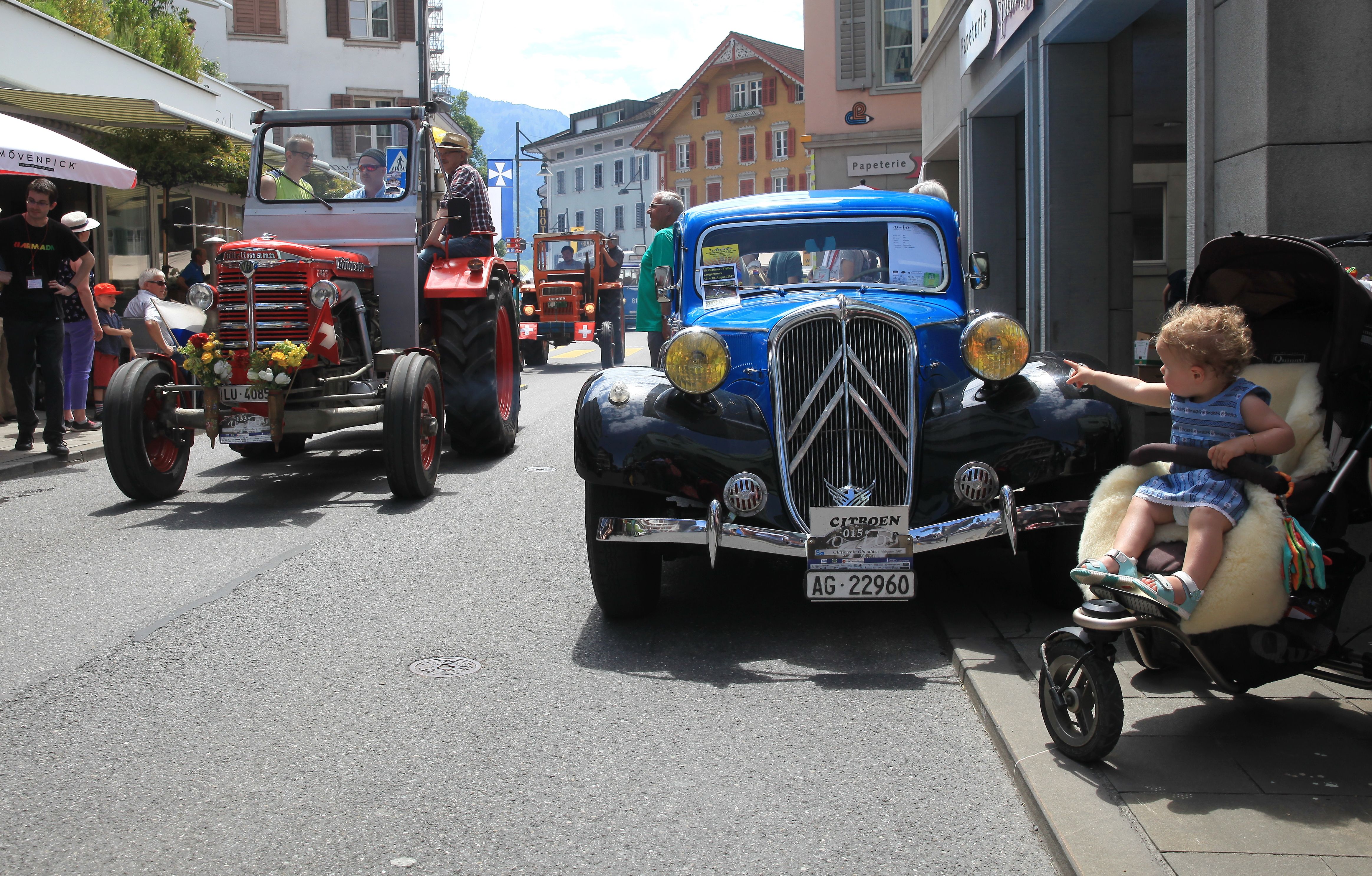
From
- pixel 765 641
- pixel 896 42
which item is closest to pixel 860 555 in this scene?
pixel 765 641

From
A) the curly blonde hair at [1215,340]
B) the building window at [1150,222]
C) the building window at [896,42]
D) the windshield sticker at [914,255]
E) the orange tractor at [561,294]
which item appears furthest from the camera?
the building window at [896,42]

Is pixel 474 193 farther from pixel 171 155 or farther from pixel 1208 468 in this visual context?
pixel 171 155

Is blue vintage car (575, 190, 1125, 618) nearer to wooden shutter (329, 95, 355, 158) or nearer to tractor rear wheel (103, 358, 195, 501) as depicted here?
tractor rear wheel (103, 358, 195, 501)

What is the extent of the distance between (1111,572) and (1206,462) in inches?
16.6

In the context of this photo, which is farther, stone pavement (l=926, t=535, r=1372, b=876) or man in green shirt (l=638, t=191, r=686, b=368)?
man in green shirt (l=638, t=191, r=686, b=368)

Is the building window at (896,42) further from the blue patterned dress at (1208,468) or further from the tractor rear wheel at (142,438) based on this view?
the blue patterned dress at (1208,468)

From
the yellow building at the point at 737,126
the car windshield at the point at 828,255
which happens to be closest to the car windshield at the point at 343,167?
the car windshield at the point at 828,255

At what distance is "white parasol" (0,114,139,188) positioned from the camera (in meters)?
9.36

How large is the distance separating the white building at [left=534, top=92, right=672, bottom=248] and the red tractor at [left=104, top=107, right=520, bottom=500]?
66.7 m

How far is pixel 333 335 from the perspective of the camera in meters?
8.03

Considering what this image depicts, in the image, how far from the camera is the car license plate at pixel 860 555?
4.46 m

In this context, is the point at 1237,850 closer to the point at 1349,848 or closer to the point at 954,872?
the point at 1349,848

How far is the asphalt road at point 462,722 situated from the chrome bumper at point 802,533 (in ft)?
1.52

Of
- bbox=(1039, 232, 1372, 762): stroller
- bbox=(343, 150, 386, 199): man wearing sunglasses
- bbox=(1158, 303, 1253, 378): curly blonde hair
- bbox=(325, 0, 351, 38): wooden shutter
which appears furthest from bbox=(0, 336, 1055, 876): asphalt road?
bbox=(325, 0, 351, 38): wooden shutter
